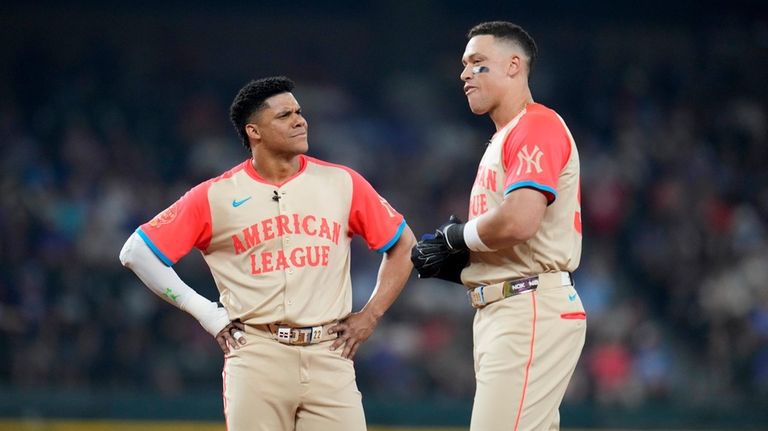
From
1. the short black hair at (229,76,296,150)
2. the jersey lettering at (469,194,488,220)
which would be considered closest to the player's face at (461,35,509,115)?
the jersey lettering at (469,194,488,220)

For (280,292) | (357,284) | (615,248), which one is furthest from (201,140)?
(280,292)

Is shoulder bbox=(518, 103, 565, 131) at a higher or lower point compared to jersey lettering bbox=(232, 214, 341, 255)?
higher

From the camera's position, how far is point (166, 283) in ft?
17.3

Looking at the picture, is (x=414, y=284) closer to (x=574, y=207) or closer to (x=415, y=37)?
(x=415, y=37)

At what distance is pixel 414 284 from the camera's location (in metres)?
12.0

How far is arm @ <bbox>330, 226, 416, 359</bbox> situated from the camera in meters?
5.27

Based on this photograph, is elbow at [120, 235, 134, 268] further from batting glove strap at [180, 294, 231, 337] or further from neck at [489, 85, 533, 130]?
neck at [489, 85, 533, 130]

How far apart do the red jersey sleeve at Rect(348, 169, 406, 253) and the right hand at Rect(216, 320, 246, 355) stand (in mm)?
738

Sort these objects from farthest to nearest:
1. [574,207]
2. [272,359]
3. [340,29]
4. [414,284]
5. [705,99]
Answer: [340,29] < [705,99] < [414,284] < [272,359] < [574,207]

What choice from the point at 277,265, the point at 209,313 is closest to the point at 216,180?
the point at 277,265

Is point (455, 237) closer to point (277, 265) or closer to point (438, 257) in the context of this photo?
point (438, 257)

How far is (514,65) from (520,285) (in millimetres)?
1004

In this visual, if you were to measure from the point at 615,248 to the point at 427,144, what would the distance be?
287cm

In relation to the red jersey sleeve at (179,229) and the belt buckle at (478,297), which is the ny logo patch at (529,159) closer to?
the belt buckle at (478,297)
